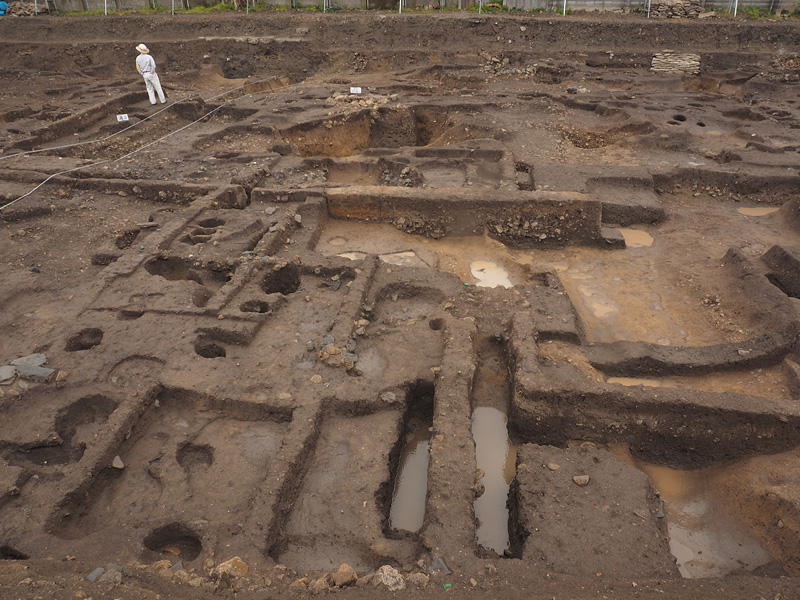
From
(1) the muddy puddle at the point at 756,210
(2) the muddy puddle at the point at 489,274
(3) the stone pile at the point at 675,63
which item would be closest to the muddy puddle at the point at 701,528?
(2) the muddy puddle at the point at 489,274

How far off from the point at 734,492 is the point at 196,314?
448 cm

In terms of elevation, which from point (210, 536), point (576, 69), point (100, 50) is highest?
point (100, 50)

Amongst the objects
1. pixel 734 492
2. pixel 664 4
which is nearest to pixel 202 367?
pixel 734 492

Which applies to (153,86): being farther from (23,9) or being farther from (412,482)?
(23,9)

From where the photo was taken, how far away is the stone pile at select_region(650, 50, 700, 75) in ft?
44.3

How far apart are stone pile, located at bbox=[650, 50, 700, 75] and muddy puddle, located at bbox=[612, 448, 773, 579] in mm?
13491

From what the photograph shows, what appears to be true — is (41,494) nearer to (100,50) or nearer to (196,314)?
(196,314)

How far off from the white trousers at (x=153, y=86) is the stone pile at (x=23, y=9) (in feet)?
37.9

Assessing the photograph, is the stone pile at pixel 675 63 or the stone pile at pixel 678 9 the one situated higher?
the stone pile at pixel 678 9

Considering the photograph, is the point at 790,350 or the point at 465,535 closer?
the point at 465,535

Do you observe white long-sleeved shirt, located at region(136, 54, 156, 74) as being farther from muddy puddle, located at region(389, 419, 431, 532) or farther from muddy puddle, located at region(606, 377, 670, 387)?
muddy puddle, located at region(606, 377, 670, 387)

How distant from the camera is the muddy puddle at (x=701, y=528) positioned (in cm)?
315

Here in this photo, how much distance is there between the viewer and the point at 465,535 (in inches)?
111

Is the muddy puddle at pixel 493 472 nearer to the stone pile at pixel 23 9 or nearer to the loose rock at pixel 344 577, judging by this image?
the loose rock at pixel 344 577
